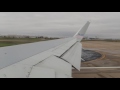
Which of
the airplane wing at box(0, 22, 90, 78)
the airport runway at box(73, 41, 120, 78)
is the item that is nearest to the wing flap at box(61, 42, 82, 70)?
the airplane wing at box(0, 22, 90, 78)

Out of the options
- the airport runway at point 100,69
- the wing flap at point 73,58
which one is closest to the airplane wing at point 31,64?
the wing flap at point 73,58

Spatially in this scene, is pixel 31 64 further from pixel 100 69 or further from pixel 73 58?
pixel 100 69

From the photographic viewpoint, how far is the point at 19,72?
2006mm

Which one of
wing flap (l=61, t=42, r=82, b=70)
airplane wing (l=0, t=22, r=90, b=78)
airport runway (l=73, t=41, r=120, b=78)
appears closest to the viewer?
airplane wing (l=0, t=22, r=90, b=78)

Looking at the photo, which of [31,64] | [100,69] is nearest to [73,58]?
[31,64]

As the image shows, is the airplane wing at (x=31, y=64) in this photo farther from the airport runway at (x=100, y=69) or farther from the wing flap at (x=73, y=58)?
the airport runway at (x=100, y=69)

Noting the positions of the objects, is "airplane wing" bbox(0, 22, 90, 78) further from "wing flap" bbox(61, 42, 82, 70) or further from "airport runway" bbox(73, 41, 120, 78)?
"airport runway" bbox(73, 41, 120, 78)

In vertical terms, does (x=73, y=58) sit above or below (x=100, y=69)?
above

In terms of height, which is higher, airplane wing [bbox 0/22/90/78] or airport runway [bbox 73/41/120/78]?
airplane wing [bbox 0/22/90/78]
